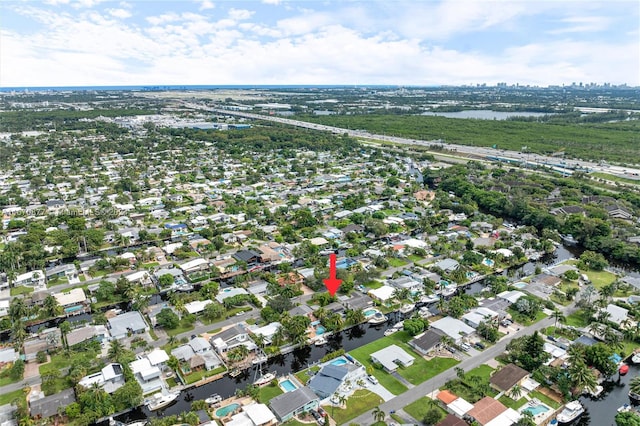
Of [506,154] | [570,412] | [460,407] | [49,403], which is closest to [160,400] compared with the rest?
[49,403]

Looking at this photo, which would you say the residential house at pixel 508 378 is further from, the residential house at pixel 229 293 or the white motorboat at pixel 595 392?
the residential house at pixel 229 293

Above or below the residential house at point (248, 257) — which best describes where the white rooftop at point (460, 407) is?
below

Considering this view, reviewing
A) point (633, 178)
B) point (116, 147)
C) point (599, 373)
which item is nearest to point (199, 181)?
point (116, 147)

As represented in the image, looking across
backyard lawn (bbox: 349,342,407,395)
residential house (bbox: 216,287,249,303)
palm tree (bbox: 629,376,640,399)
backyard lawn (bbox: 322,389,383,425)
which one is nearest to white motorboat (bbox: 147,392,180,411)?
backyard lawn (bbox: 322,389,383,425)

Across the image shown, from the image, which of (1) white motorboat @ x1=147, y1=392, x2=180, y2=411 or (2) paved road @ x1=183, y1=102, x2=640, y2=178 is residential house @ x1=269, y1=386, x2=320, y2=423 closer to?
(1) white motorboat @ x1=147, y1=392, x2=180, y2=411

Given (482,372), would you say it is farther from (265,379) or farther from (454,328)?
(265,379)

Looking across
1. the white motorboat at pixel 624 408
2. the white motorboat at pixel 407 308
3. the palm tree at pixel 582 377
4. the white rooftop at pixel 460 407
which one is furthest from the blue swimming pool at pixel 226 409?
the white motorboat at pixel 624 408

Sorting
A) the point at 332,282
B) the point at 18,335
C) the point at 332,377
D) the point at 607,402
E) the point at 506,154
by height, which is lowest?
the point at 607,402
